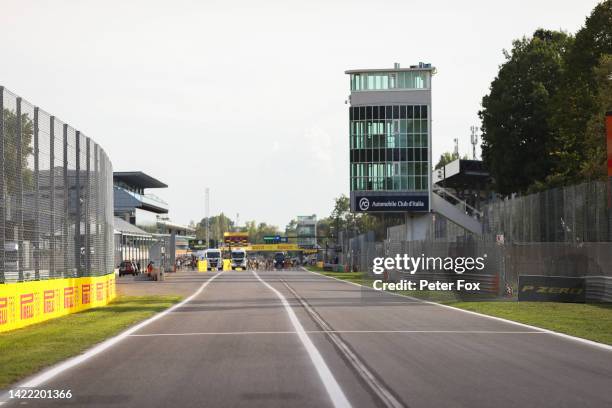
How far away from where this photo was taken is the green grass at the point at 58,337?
13094 millimetres

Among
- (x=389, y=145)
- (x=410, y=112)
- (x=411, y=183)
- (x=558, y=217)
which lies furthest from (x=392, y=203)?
(x=558, y=217)

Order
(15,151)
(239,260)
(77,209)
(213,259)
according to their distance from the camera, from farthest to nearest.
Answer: (239,260) < (213,259) < (77,209) < (15,151)

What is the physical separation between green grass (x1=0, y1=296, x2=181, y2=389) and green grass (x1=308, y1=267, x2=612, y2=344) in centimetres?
948

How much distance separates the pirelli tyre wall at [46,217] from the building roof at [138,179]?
97.0 meters

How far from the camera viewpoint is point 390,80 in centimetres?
8744

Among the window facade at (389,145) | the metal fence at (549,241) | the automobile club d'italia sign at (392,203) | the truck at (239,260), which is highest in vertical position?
the window facade at (389,145)

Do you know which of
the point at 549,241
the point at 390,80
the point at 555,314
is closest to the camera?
the point at 555,314

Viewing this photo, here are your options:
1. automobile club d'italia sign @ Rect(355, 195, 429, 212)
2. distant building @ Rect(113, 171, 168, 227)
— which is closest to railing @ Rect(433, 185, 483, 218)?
automobile club d'italia sign @ Rect(355, 195, 429, 212)

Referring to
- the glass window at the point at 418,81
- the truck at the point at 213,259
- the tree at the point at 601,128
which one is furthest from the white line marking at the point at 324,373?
the truck at the point at 213,259

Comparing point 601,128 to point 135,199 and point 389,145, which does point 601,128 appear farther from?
point 135,199

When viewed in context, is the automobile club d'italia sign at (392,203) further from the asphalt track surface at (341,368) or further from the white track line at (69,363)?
the white track line at (69,363)

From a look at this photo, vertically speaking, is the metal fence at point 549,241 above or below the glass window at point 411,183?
below

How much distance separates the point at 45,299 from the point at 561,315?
44.1ft

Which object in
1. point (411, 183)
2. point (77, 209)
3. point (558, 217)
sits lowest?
point (558, 217)
